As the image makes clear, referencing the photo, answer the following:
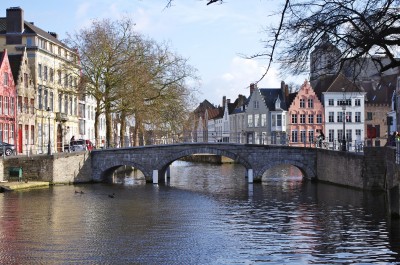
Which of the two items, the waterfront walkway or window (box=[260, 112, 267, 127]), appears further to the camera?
window (box=[260, 112, 267, 127])

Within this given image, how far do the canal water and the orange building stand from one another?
145ft

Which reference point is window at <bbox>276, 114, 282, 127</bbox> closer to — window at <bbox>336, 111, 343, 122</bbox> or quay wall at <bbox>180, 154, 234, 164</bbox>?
window at <bbox>336, 111, 343, 122</bbox>

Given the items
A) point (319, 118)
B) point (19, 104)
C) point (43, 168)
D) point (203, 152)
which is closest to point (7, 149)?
point (43, 168)

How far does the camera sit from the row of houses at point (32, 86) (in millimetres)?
52688

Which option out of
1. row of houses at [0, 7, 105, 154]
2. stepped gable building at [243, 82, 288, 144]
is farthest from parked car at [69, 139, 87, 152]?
stepped gable building at [243, 82, 288, 144]

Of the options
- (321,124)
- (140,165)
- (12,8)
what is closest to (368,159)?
(140,165)

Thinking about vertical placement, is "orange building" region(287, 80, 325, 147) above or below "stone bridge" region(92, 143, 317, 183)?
above

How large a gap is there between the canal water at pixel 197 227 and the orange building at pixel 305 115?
44165 mm

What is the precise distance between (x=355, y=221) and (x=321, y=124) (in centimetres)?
5881

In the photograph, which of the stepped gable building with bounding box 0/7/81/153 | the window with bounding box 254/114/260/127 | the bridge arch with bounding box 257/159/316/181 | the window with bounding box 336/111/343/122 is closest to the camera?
the bridge arch with bounding box 257/159/316/181

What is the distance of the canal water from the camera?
1772 cm

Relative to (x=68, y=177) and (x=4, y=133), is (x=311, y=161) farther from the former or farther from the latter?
(x=4, y=133)

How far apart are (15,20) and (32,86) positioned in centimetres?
637

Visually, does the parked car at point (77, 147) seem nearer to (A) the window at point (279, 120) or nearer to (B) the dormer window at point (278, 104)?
(B) the dormer window at point (278, 104)
